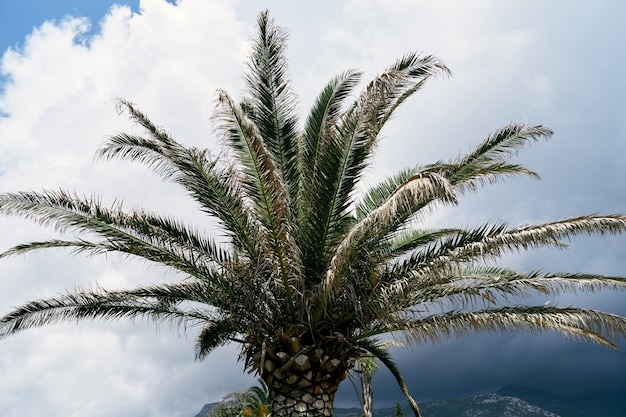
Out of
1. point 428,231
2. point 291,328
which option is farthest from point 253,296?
point 428,231

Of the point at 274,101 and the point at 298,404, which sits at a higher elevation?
the point at 274,101

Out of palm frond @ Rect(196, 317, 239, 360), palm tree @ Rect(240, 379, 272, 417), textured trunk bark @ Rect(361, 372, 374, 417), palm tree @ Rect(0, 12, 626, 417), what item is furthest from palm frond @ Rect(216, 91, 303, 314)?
palm tree @ Rect(240, 379, 272, 417)

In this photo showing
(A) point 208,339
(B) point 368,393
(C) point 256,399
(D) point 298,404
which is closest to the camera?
(D) point 298,404

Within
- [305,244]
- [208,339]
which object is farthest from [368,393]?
[305,244]

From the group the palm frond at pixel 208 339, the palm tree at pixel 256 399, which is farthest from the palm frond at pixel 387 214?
the palm tree at pixel 256 399

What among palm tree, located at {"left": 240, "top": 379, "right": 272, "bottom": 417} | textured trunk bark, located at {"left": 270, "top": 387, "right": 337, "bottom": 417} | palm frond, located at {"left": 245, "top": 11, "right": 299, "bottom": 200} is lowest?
textured trunk bark, located at {"left": 270, "top": 387, "right": 337, "bottom": 417}

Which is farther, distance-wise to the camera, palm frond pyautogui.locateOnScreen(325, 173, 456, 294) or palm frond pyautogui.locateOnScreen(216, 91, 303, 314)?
palm frond pyautogui.locateOnScreen(216, 91, 303, 314)

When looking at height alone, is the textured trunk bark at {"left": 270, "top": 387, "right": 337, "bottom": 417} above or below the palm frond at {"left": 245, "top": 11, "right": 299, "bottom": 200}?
below

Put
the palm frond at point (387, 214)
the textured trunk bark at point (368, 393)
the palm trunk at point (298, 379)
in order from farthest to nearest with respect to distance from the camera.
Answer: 1. the textured trunk bark at point (368, 393)
2. the palm trunk at point (298, 379)
3. the palm frond at point (387, 214)

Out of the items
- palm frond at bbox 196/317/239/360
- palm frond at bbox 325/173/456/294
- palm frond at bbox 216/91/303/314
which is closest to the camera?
palm frond at bbox 325/173/456/294

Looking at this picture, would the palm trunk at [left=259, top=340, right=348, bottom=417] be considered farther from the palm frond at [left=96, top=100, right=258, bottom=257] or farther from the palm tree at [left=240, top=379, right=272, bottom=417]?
the palm tree at [left=240, top=379, right=272, bottom=417]

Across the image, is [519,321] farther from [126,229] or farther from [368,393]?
[368,393]

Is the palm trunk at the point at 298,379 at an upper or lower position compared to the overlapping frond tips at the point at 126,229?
lower

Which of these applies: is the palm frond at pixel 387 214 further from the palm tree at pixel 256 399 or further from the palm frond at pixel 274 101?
the palm tree at pixel 256 399
